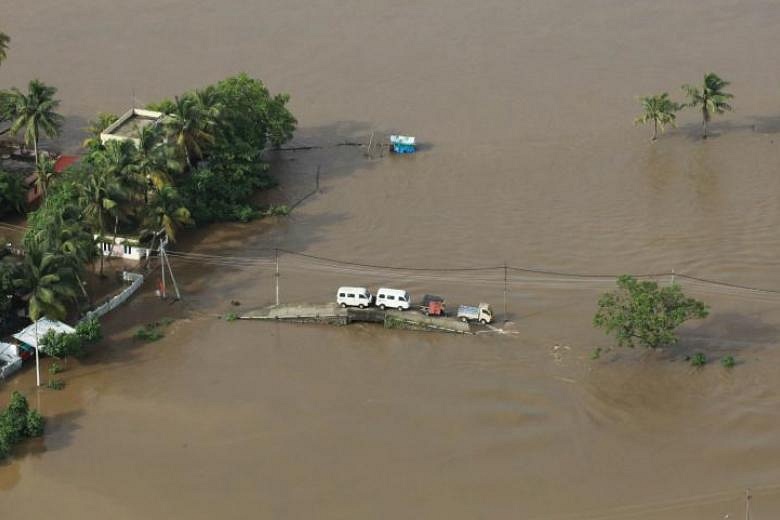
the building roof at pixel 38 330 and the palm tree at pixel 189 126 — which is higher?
the palm tree at pixel 189 126

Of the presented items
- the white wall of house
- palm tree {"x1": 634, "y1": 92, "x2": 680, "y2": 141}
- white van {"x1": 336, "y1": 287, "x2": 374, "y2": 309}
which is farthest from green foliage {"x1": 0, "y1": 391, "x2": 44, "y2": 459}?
palm tree {"x1": 634, "y1": 92, "x2": 680, "y2": 141}

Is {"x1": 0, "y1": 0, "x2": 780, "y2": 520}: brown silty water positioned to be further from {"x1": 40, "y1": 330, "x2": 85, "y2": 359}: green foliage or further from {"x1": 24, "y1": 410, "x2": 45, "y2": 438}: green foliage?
{"x1": 40, "y1": 330, "x2": 85, "y2": 359}: green foliage

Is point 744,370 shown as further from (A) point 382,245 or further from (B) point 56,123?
(B) point 56,123

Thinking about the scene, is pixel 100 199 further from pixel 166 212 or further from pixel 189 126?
pixel 189 126

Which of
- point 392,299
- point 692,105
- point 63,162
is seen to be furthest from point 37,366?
point 692,105

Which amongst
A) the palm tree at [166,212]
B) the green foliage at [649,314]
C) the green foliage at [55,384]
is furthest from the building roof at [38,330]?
the green foliage at [649,314]

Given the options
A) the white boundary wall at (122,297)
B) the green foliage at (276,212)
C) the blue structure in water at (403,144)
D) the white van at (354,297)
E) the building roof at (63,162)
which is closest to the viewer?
the white van at (354,297)

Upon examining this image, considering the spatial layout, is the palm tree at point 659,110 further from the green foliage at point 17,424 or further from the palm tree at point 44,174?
the green foliage at point 17,424
